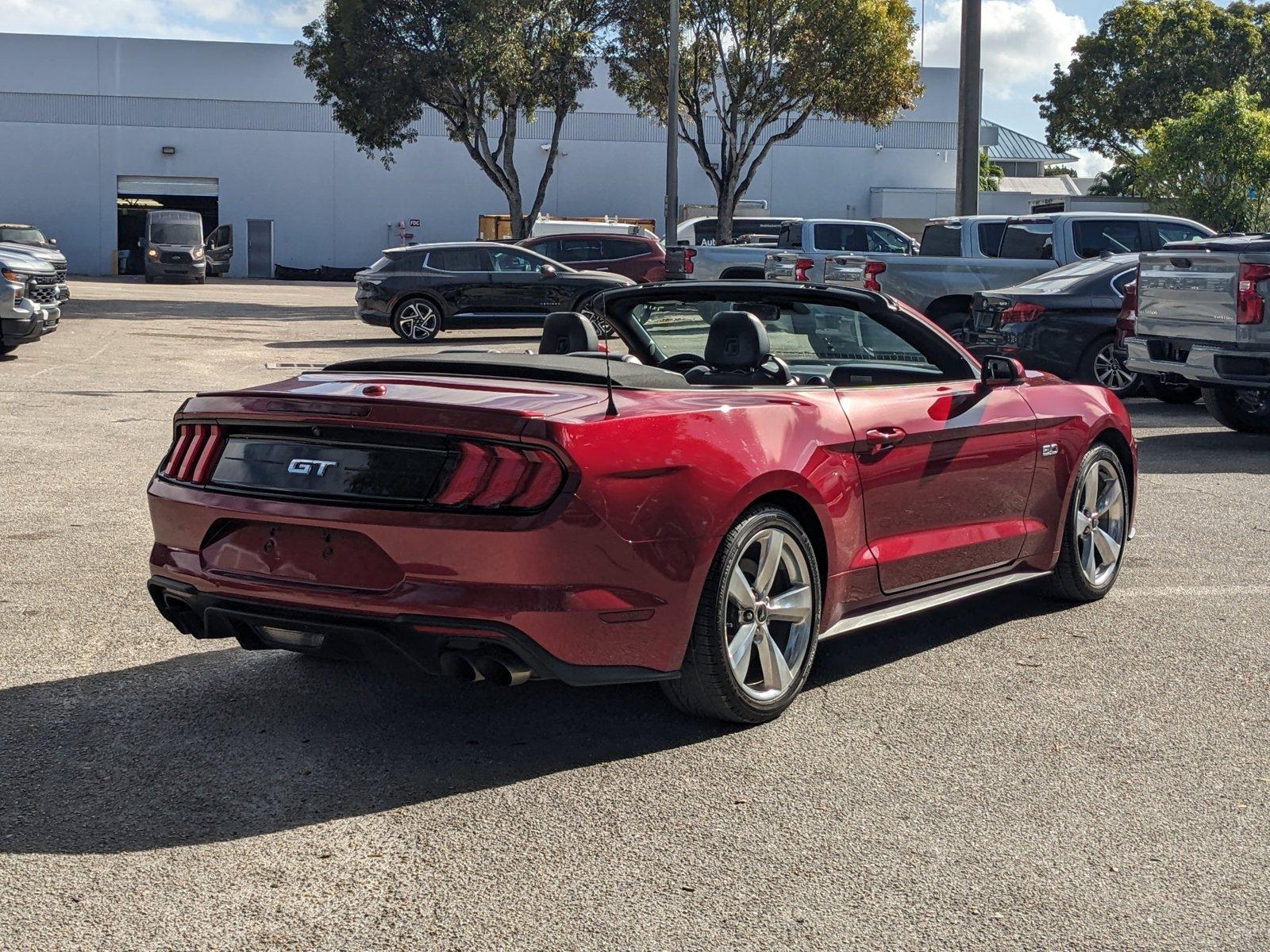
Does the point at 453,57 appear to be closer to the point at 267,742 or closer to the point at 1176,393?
the point at 1176,393

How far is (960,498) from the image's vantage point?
592 cm

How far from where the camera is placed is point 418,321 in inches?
995

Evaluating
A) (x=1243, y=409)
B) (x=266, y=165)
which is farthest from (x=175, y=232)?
(x=1243, y=409)

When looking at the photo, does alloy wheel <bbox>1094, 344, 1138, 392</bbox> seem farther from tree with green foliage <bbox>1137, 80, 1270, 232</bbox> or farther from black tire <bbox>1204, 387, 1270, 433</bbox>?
tree with green foliage <bbox>1137, 80, 1270, 232</bbox>

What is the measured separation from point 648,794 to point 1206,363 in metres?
9.35

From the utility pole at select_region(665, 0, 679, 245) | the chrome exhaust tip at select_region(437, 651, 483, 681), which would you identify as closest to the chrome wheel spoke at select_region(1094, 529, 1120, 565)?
the chrome exhaust tip at select_region(437, 651, 483, 681)

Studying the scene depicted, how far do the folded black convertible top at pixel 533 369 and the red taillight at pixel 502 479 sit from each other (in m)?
0.59

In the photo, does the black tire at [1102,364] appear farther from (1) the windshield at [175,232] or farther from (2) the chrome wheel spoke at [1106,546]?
(1) the windshield at [175,232]

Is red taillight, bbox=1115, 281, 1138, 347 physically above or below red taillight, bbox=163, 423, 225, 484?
above

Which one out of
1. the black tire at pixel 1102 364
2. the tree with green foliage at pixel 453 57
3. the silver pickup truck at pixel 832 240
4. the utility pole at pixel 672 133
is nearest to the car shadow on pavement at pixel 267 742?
the black tire at pixel 1102 364

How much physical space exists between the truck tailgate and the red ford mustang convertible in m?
6.99

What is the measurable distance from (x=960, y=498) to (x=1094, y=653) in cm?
80

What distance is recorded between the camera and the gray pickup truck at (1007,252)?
1817 centimetres

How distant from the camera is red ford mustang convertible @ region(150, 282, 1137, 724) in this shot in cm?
436
